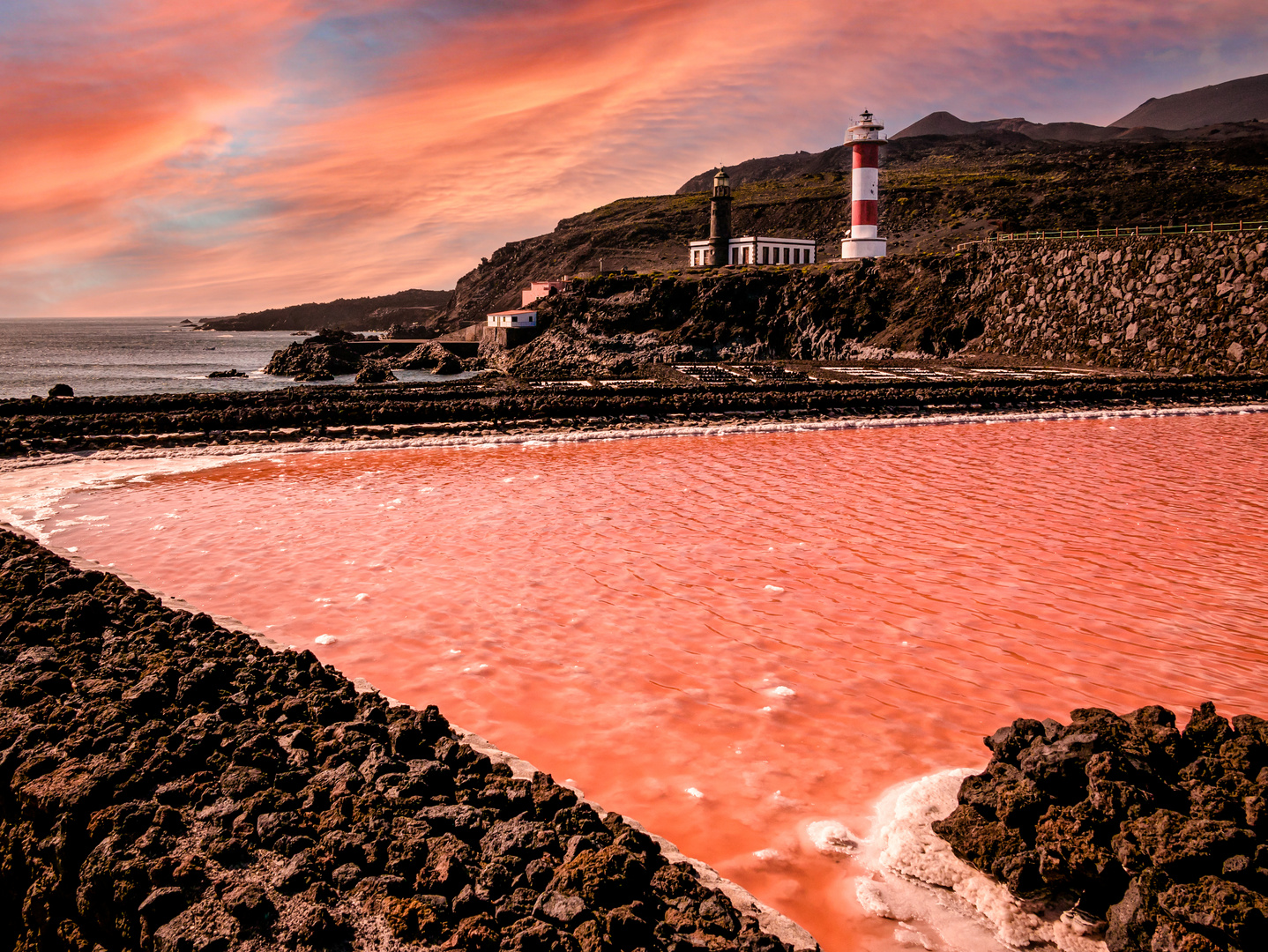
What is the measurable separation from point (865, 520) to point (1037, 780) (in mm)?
7248

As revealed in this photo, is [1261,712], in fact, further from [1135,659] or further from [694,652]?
[694,652]

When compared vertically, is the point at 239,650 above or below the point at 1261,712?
above

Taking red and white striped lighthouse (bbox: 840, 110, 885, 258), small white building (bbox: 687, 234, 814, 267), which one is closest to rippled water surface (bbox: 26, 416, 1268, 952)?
red and white striped lighthouse (bbox: 840, 110, 885, 258)

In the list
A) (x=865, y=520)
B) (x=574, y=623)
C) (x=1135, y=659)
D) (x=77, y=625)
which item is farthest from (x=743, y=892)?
(x=865, y=520)

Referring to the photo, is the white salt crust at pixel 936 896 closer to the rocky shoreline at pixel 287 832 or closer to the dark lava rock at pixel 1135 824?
the dark lava rock at pixel 1135 824

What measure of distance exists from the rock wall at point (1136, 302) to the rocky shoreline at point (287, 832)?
3705 centimetres

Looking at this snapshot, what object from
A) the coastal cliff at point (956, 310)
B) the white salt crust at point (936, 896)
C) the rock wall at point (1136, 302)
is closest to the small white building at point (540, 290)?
the coastal cliff at point (956, 310)

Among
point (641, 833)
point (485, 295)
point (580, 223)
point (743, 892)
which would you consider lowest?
point (743, 892)

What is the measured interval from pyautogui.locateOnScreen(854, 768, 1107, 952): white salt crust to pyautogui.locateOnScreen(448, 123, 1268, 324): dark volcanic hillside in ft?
255

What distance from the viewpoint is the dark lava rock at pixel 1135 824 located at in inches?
133

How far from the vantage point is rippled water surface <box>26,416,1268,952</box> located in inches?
209


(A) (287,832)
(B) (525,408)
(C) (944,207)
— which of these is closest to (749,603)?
(A) (287,832)

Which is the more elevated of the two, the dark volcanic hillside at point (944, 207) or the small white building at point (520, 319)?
the dark volcanic hillside at point (944, 207)

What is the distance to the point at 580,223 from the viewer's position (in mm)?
→ 151000
